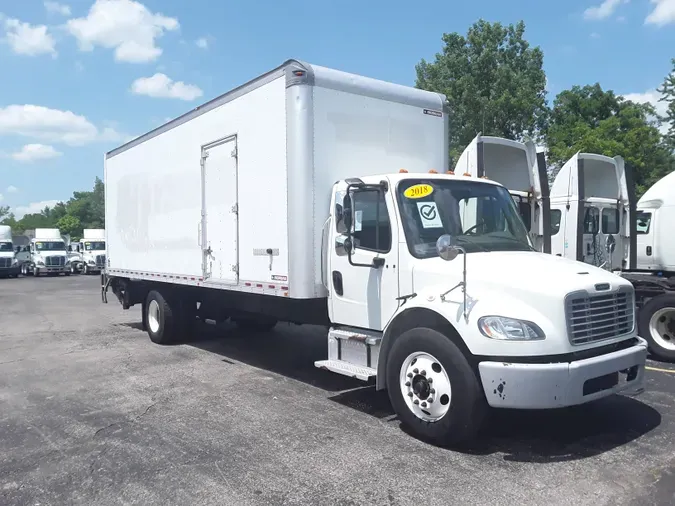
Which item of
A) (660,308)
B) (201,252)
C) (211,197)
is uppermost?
(211,197)

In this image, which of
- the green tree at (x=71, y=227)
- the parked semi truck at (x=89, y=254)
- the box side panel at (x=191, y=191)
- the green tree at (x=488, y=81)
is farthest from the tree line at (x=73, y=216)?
the box side panel at (x=191, y=191)

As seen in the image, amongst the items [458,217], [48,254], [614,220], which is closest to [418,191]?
[458,217]

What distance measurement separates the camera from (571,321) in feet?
15.5

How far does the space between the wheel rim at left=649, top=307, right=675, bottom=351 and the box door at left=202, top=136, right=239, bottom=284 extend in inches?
252

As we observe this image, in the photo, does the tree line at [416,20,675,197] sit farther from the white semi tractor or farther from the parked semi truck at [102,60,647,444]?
the parked semi truck at [102,60,647,444]

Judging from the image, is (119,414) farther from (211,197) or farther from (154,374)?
(211,197)

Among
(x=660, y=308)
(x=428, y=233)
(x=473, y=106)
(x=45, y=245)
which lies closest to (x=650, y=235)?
(x=660, y=308)

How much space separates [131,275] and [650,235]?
389 inches

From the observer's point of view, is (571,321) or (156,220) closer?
(571,321)

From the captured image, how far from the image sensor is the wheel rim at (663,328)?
8.98 metres

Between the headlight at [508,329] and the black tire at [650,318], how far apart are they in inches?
216

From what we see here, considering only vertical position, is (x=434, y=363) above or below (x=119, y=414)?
above

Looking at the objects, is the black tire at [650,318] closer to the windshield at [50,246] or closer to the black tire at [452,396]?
the black tire at [452,396]

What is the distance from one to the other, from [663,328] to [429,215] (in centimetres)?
547
